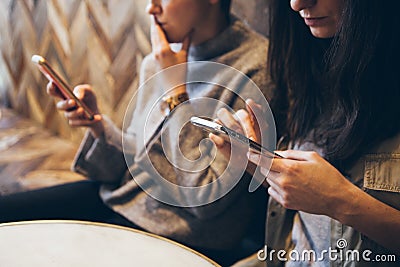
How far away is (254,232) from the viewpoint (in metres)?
1.31

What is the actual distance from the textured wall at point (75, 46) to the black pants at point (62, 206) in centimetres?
46

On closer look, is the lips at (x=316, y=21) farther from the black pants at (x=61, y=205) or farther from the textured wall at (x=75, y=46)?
the black pants at (x=61, y=205)

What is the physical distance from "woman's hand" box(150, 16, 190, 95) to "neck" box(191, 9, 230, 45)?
0.18 ft

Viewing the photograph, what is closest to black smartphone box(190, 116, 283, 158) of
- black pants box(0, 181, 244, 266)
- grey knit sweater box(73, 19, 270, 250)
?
grey knit sweater box(73, 19, 270, 250)

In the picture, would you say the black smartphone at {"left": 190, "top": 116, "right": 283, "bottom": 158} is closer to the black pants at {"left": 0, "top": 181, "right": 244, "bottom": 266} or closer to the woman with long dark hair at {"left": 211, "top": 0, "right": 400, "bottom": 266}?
the woman with long dark hair at {"left": 211, "top": 0, "right": 400, "bottom": 266}

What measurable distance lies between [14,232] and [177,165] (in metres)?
0.45

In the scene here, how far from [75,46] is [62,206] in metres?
0.86

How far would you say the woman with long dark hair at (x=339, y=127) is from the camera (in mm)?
815

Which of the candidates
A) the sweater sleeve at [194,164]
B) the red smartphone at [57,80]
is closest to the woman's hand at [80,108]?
the red smartphone at [57,80]

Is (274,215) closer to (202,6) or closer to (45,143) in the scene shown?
(202,6)

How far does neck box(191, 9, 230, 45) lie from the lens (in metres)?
1.24

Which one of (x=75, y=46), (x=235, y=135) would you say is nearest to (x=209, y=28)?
(x=235, y=135)

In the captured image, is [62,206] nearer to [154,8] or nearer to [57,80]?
[57,80]

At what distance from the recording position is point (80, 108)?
4.09 feet
